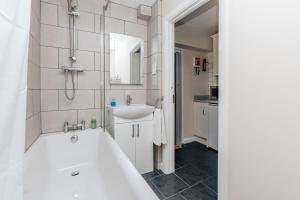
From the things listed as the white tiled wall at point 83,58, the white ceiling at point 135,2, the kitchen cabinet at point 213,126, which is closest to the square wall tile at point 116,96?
the white tiled wall at point 83,58

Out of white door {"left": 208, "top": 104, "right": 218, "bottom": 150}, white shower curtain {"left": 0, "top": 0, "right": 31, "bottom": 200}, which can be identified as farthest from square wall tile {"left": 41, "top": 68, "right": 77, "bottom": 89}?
white door {"left": 208, "top": 104, "right": 218, "bottom": 150}

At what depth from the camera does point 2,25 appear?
398mm

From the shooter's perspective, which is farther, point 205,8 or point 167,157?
point 205,8

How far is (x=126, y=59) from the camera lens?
213 cm

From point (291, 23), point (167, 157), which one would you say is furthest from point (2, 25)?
point (167, 157)

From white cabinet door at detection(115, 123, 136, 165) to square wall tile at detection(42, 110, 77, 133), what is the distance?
629mm

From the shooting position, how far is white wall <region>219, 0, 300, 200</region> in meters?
0.76

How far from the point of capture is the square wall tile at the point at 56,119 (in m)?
1.67

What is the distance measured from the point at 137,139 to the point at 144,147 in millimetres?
160

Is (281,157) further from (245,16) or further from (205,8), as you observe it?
(205,8)

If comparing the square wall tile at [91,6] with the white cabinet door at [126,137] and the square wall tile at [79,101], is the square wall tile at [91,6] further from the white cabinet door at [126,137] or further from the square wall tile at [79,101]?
the white cabinet door at [126,137]

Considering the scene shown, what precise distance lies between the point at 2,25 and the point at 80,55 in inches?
62.0

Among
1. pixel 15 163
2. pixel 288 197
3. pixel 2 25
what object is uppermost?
pixel 2 25

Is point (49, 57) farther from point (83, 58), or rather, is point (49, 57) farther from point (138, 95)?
point (138, 95)
